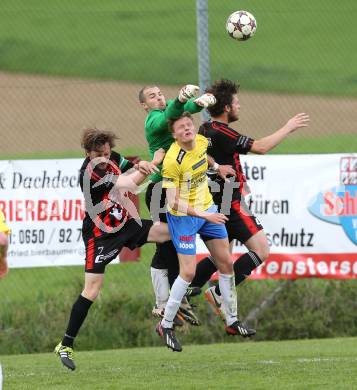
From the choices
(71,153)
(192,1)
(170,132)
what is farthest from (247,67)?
(170,132)

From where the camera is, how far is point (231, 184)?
11.4 m

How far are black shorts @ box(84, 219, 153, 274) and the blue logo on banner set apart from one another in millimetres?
3125

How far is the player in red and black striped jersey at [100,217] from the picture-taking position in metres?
10.7

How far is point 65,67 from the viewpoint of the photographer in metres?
26.7

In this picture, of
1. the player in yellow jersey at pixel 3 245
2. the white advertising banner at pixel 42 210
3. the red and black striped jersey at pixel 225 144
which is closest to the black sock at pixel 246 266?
the red and black striped jersey at pixel 225 144

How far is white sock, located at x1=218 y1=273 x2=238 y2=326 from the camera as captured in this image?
11.2m

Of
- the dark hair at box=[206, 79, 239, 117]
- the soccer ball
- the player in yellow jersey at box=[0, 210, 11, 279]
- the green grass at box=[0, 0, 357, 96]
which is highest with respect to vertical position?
the green grass at box=[0, 0, 357, 96]

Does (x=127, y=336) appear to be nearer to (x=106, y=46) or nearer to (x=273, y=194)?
(x=273, y=194)

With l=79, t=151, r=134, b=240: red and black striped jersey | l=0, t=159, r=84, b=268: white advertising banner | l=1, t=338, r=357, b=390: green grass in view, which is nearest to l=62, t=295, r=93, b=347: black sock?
l=1, t=338, r=357, b=390: green grass

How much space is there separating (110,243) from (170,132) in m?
1.12

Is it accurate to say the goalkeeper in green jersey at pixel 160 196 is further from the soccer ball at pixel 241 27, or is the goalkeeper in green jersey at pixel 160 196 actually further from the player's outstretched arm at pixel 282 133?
the soccer ball at pixel 241 27

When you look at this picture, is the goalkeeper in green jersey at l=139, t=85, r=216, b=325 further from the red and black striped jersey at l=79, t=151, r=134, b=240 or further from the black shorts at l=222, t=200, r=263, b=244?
the black shorts at l=222, t=200, r=263, b=244

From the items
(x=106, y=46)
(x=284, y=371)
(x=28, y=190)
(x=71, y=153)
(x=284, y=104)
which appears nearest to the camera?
(x=284, y=371)

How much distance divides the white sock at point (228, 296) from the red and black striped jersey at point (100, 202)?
107 centimetres
